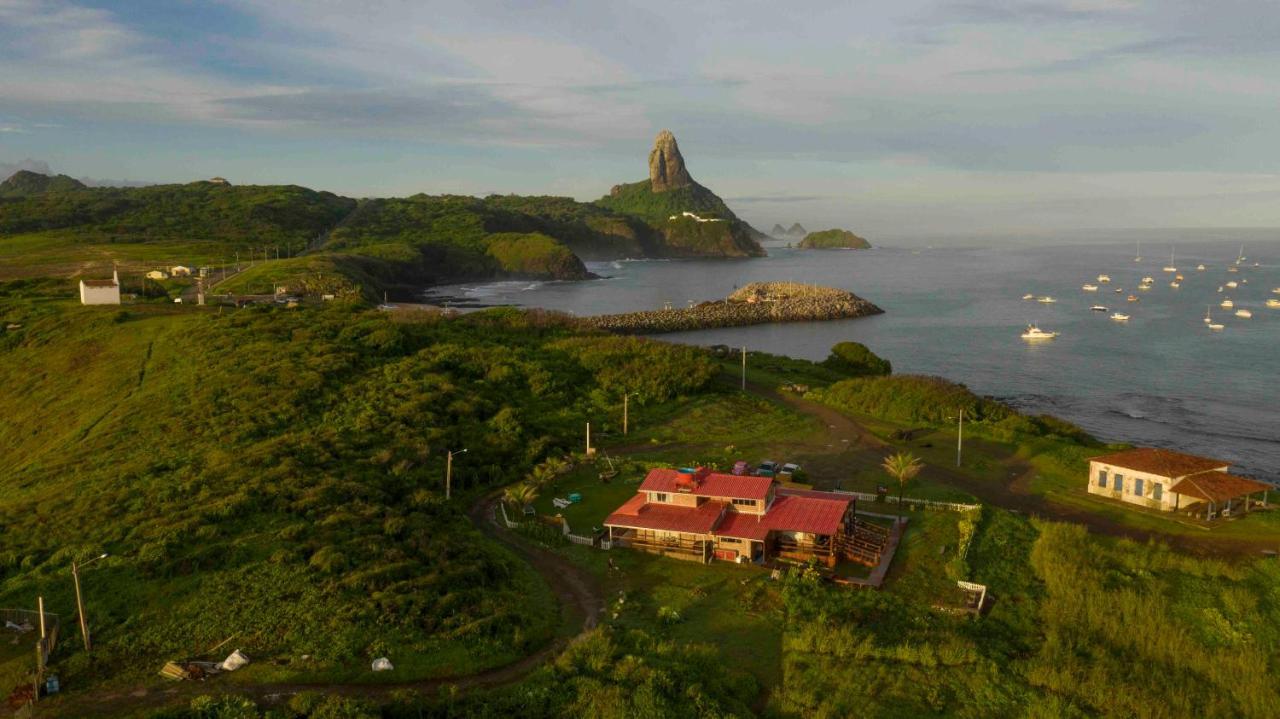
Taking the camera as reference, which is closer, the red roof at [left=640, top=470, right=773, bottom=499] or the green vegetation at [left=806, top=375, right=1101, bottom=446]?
the red roof at [left=640, top=470, right=773, bottom=499]

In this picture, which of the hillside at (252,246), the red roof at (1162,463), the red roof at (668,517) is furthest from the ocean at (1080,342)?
the red roof at (668,517)

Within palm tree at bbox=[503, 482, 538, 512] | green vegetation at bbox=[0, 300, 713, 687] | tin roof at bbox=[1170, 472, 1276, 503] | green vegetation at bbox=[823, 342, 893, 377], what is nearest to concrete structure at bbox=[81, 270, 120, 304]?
green vegetation at bbox=[0, 300, 713, 687]

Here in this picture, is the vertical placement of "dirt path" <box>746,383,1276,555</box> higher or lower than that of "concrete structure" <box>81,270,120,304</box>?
lower

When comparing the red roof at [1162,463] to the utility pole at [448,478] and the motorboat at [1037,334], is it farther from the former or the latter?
the motorboat at [1037,334]

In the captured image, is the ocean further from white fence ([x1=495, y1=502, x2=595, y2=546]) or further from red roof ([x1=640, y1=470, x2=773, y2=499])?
white fence ([x1=495, y1=502, x2=595, y2=546])

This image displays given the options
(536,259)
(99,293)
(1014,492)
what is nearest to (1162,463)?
(1014,492)

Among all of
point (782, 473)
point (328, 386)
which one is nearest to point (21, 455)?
point (328, 386)
